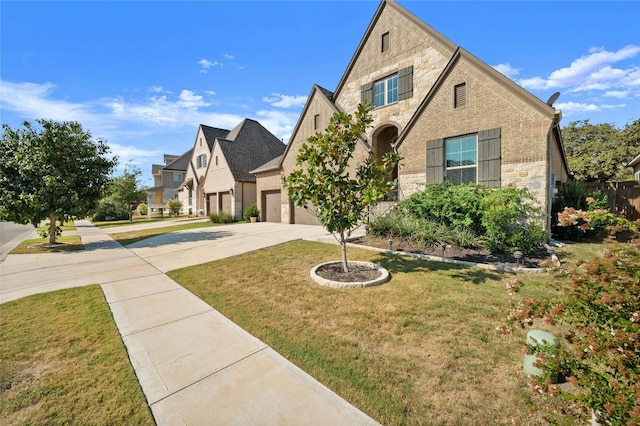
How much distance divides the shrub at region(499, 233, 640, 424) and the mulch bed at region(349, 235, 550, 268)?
519cm

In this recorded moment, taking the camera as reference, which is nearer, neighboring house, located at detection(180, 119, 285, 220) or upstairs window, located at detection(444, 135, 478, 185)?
upstairs window, located at detection(444, 135, 478, 185)

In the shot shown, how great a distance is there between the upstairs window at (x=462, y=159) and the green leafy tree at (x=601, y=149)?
61.3 feet

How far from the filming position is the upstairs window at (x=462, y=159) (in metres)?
9.91

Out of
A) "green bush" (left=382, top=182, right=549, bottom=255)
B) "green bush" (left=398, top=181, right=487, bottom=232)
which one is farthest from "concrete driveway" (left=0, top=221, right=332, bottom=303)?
"green bush" (left=398, top=181, right=487, bottom=232)

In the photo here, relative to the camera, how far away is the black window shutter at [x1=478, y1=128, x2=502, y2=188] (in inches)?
362

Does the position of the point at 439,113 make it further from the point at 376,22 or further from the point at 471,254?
the point at 376,22

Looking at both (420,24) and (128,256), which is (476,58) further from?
(128,256)

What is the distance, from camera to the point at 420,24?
12867mm

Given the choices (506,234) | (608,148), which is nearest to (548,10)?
(506,234)

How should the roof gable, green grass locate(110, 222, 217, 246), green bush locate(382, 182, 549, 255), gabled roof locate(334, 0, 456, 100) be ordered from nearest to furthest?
green bush locate(382, 182, 549, 255)
the roof gable
gabled roof locate(334, 0, 456, 100)
green grass locate(110, 222, 217, 246)

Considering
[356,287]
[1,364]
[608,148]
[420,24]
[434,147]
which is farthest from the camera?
[608,148]

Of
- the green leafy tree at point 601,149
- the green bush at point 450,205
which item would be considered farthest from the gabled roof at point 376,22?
the green leafy tree at point 601,149

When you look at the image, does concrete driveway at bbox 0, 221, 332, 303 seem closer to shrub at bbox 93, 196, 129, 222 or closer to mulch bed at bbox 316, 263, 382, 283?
mulch bed at bbox 316, 263, 382, 283

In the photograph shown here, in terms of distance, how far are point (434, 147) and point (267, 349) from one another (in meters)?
10.3
